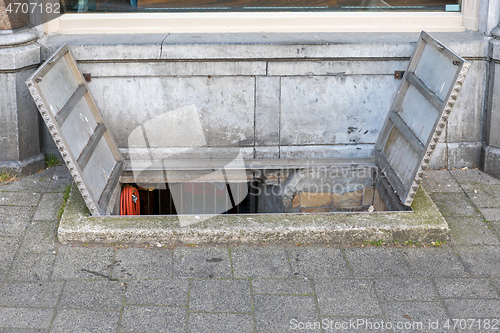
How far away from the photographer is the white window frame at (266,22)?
5.61m

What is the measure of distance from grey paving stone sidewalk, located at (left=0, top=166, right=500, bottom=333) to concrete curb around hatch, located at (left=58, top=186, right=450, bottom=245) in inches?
3.1

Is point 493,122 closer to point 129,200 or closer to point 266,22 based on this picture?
point 266,22

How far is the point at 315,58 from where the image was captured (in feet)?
17.5

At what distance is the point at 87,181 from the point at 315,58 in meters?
2.31

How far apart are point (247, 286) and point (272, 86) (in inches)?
85.4

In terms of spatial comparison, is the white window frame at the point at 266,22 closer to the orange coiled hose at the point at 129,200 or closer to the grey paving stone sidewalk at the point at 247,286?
the orange coiled hose at the point at 129,200

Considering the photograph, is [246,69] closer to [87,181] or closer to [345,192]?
[345,192]

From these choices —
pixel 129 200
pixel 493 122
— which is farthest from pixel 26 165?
pixel 493 122

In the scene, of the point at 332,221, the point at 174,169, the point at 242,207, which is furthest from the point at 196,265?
the point at 242,207

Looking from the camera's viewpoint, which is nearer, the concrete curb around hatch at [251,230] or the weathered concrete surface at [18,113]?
the concrete curb around hatch at [251,230]

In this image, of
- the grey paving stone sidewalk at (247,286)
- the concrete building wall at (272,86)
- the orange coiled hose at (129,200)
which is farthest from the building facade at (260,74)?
the grey paving stone sidewalk at (247,286)

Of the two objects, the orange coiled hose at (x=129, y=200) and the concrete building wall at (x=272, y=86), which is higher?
the concrete building wall at (x=272, y=86)

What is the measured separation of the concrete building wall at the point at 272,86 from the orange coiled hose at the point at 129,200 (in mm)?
432

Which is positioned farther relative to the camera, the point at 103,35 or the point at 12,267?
the point at 103,35
